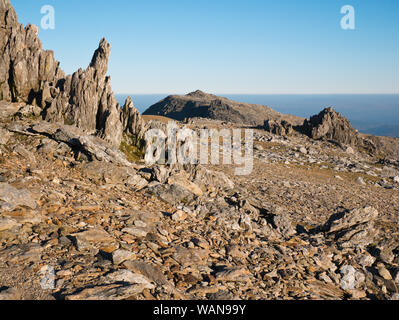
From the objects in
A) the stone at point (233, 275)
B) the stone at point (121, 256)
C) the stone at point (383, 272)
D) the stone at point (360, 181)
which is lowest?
the stone at point (360, 181)

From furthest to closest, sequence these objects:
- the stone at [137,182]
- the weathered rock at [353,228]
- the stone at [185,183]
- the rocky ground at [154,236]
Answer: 1. the stone at [185,183]
2. the stone at [137,182]
3. the weathered rock at [353,228]
4. the rocky ground at [154,236]

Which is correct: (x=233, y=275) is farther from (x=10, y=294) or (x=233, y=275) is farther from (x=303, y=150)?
(x=303, y=150)

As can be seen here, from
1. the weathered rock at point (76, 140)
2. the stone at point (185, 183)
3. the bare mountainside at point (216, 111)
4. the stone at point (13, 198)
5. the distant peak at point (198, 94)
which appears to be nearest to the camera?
the stone at point (13, 198)

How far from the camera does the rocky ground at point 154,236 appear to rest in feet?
23.5

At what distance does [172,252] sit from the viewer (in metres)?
9.29

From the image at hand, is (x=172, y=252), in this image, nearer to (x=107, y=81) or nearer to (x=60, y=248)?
(x=60, y=248)

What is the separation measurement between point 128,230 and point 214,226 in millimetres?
4165

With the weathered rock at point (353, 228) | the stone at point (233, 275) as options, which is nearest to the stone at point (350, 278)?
the weathered rock at point (353, 228)

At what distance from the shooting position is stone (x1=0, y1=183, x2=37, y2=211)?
28.9 feet

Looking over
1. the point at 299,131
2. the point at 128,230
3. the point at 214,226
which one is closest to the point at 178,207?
the point at 214,226

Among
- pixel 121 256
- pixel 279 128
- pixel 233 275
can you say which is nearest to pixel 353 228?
pixel 233 275

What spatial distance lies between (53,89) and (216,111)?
9601cm

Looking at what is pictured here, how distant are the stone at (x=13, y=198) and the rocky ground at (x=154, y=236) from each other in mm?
41

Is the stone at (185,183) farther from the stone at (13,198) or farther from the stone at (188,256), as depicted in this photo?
the stone at (13,198)
